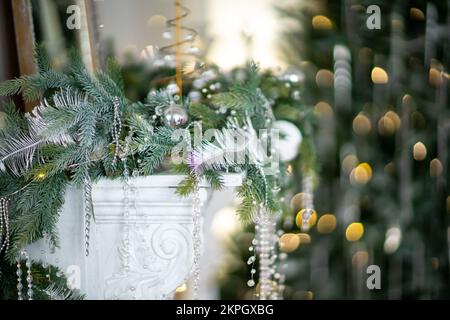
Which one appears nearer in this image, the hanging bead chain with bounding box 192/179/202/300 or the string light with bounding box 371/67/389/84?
the hanging bead chain with bounding box 192/179/202/300

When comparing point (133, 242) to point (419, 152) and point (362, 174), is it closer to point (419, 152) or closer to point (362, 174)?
point (362, 174)

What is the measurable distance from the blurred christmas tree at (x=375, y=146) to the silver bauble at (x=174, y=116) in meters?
0.57

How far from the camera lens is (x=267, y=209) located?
92 centimetres

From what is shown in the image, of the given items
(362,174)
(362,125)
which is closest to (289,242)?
(362,174)

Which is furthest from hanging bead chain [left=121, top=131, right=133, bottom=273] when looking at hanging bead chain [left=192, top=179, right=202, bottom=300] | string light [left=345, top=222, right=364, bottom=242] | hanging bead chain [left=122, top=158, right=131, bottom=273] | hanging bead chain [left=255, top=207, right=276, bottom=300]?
→ string light [left=345, top=222, right=364, bottom=242]

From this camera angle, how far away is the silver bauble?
37.7 inches

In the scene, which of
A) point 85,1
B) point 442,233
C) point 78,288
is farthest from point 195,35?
point 442,233

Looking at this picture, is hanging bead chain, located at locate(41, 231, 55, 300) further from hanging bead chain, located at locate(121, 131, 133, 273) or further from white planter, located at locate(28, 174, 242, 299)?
hanging bead chain, located at locate(121, 131, 133, 273)

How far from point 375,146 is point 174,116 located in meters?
0.71

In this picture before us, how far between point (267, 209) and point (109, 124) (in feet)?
1.17

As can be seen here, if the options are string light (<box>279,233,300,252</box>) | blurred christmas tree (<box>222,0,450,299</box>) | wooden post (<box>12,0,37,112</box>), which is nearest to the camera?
wooden post (<box>12,0,37,112</box>)

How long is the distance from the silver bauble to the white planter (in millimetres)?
113

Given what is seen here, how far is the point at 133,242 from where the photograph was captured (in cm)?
100
